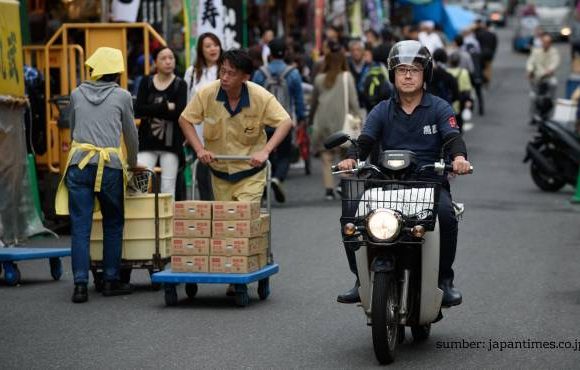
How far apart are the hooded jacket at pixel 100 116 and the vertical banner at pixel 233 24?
6918 mm

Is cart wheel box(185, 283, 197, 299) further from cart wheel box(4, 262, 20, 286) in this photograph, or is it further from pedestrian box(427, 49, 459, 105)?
pedestrian box(427, 49, 459, 105)

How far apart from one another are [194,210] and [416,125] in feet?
7.92

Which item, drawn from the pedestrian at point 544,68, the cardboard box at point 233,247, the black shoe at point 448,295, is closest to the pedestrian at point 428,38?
the pedestrian at point 544,68

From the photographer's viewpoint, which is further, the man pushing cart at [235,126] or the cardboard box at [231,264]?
the man pushing cart at [235,126]

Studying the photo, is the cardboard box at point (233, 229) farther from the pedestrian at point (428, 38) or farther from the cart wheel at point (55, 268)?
the pedestrian at point (428, 38)

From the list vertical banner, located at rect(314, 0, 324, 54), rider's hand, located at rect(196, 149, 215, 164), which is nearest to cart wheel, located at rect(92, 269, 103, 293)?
rider's hand, located at rect(196, 149, 215, 164)

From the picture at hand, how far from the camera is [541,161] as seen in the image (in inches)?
738

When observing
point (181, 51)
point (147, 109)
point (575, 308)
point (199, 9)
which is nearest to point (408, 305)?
point (575, 308)

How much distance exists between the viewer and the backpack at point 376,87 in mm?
17531

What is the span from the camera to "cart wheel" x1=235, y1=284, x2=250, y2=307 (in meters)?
9.80

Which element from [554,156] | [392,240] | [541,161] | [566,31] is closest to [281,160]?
[541,161]

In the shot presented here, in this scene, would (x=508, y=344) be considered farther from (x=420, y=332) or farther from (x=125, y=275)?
(x=125, y=275)

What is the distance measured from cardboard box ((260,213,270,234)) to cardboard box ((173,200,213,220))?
1.43 ft

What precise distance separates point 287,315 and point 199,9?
26.7 ft
